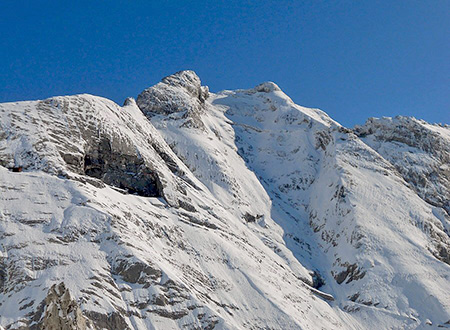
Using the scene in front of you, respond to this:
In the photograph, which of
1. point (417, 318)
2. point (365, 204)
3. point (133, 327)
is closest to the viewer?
point (133, 327)

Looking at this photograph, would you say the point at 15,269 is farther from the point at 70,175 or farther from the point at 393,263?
the point at 393,263

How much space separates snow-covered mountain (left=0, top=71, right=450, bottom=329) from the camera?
94.4 m

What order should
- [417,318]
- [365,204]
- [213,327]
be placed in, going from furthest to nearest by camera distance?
[365,204] < [417,318] < [213,327]

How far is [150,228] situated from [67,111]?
116 feet

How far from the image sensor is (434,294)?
418 feet

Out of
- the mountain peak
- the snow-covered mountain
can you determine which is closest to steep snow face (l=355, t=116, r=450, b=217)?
the snow-covered mountain

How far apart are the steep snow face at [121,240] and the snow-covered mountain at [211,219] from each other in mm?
290

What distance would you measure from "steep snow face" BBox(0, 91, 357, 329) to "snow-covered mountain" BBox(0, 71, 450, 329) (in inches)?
11.4

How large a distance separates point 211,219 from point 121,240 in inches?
1272

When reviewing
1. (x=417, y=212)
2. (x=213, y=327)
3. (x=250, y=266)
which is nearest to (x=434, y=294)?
(x=417, y=212)

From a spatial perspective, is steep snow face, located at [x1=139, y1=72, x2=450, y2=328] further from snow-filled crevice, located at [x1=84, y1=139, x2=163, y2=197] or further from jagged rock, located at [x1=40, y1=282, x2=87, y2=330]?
jagged rock, located at [x1=40, y1=282, x2=87, y2=330]

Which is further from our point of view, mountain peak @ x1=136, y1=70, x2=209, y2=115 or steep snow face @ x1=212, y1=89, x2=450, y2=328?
mountain peak @ x1=136, y1=70, x2=209, y2=115

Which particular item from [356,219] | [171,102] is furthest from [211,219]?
[171,102]

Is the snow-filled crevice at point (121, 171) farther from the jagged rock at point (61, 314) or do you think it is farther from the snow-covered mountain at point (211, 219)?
the jagged rock at point (61, 314)
